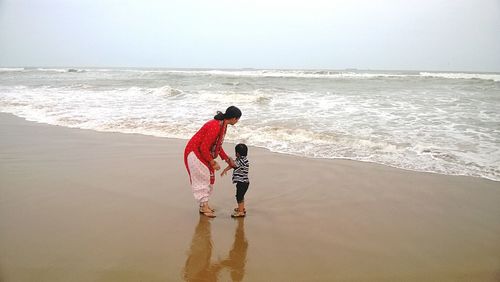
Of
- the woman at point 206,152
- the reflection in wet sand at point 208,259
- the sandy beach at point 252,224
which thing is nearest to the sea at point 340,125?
the sandy beach at point 252,224

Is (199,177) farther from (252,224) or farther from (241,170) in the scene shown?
(252,224)

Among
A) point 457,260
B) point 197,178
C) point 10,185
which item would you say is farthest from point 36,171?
point 457,260

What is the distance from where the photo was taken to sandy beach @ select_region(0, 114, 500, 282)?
293cm

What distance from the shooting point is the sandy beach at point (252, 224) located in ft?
9.61

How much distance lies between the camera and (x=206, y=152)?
12.6 ft

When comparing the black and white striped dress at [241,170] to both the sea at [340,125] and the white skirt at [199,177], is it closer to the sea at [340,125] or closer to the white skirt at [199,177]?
the white skirt at [199,177]

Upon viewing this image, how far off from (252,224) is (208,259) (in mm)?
833

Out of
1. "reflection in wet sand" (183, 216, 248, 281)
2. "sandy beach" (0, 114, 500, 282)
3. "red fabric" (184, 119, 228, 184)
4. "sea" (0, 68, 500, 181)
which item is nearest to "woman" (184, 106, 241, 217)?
"red fabric" (184, 119, 228, 184)

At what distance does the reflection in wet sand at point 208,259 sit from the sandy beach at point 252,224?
0.01 m

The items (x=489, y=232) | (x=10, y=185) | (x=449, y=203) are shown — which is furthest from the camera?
(x=10, y=185)

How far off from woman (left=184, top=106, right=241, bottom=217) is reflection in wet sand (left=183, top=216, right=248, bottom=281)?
49cm

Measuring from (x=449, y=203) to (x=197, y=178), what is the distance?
3166mm

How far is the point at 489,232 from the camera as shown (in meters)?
3.66

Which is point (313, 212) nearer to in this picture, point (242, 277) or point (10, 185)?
point (242, 277)
